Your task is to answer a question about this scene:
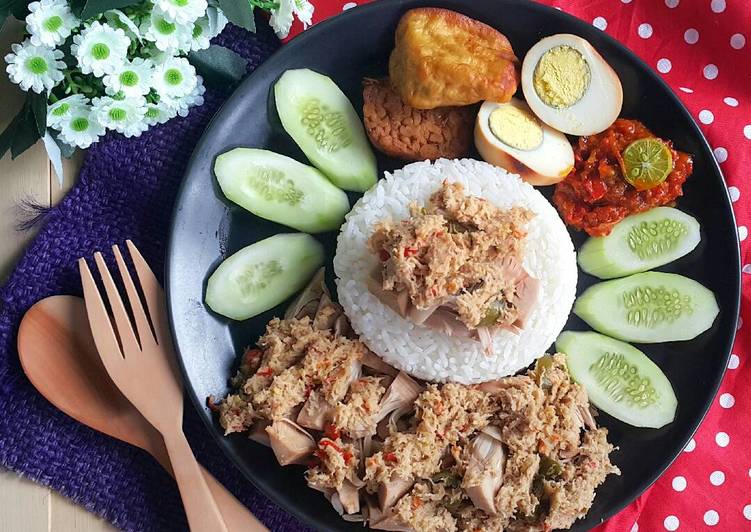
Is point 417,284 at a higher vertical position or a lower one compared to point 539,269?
higher

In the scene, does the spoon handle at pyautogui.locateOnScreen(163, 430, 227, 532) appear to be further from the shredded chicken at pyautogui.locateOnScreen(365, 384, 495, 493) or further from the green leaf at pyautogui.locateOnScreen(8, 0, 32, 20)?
the green leaf at pyautogui.locateOnScreen(8, 0, 32, 20)

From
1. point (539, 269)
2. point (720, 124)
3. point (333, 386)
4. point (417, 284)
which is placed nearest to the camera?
point (417, 284)

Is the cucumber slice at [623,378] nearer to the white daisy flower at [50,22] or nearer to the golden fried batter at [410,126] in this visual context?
the golden fried batter at [410,126]

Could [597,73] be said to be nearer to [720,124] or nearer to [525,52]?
[525,52]

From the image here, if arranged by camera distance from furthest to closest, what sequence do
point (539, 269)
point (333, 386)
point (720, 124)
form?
point (720, 124) < point (539, 269) < point (333, 386)

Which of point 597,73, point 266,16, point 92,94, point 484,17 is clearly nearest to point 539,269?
point 597,73

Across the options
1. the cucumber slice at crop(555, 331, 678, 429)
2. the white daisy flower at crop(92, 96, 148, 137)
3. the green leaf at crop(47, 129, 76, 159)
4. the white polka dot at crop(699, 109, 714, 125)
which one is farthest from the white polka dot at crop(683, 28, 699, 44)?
the green leaf at crop(47, 129, 76, 159)

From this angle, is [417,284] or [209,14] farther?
[209,14]

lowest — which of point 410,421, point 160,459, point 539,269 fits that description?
point 160,459
